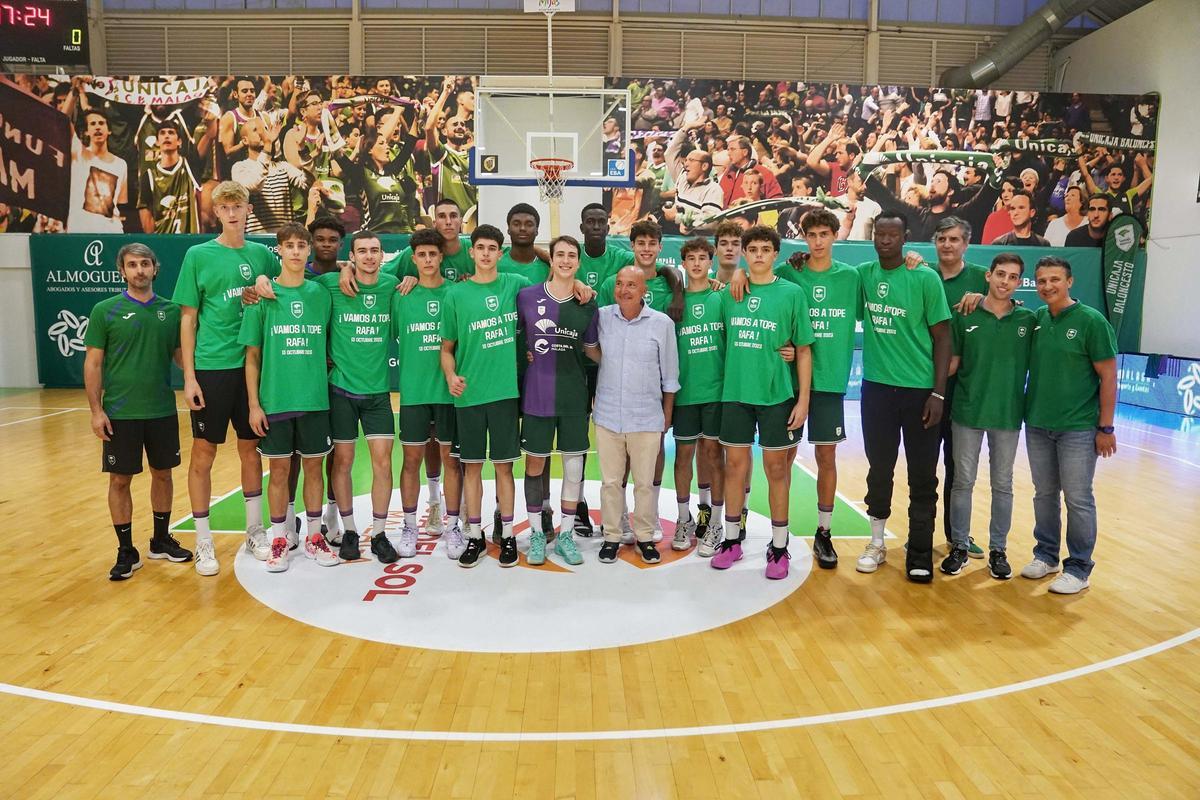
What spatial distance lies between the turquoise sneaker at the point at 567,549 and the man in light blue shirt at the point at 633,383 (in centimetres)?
17

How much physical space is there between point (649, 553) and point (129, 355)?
3340 mm

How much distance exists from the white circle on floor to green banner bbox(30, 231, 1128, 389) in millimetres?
9687

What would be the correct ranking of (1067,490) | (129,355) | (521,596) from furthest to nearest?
(129,355) < (1067,490) < (521,596)

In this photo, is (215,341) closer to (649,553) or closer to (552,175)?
(649,553)

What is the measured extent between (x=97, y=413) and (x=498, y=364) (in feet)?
7.70

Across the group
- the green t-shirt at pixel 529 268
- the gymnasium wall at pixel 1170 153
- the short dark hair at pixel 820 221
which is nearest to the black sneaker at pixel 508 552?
the green t-shirt at pixel 529 268

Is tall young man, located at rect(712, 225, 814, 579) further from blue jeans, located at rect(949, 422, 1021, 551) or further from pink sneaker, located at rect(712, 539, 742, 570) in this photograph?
blue jeans, located at rect(949, 422, 1021, 551)

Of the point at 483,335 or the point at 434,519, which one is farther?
the point at 434,519

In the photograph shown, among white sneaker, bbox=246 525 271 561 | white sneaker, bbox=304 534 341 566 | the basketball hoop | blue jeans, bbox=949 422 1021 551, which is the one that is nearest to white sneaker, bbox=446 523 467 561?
white sneaker, bbox=304 534 341 566

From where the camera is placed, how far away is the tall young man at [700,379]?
5086 millimetres

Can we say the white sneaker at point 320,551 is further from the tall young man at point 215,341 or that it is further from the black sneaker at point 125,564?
the black sneaker at point 125,564

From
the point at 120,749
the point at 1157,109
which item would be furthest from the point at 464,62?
the point at 120,749

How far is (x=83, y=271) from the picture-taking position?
1441 centimetres

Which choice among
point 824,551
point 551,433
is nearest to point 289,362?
point 551,433
